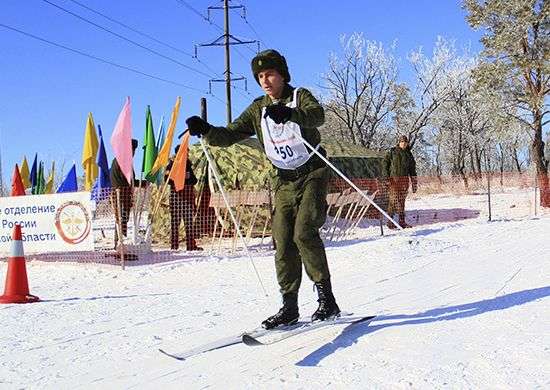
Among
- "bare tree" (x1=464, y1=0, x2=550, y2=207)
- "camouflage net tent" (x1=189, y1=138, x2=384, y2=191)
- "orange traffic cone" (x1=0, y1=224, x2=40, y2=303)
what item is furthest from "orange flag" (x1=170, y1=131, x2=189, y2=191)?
"bare tree" (x1=464, y1=0, x2=550, y2=207)

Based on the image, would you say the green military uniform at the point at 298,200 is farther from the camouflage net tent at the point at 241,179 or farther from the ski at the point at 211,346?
the camouflage net tent at the point at 241,179

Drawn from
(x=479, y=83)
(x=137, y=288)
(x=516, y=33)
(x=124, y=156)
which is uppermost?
(x=516, y=33)

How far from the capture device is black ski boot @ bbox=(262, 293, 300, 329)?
4082 millimetres

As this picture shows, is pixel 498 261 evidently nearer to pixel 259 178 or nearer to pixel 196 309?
pixel 196 309

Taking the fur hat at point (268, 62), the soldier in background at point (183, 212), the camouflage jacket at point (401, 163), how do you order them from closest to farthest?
the fur hat at point (268, 62), the soldier in background at point (183, 212), the camouflage jacket at point (401, 163)

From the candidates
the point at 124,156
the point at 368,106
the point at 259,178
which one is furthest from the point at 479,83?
the point at 368,106

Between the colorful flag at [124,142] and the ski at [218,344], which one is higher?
the colorful flag at [124,142]

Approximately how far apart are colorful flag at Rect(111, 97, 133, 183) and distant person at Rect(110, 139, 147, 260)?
0.24m

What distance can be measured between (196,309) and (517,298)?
9.33 feet

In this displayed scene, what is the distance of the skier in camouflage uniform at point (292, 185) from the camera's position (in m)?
4.08

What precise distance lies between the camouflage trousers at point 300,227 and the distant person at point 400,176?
10.3m

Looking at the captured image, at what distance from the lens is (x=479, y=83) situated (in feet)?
75.3

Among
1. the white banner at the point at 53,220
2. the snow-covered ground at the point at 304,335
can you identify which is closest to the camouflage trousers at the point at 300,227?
the snow-covered ground at the point at 304,335

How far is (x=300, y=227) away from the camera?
405cm
